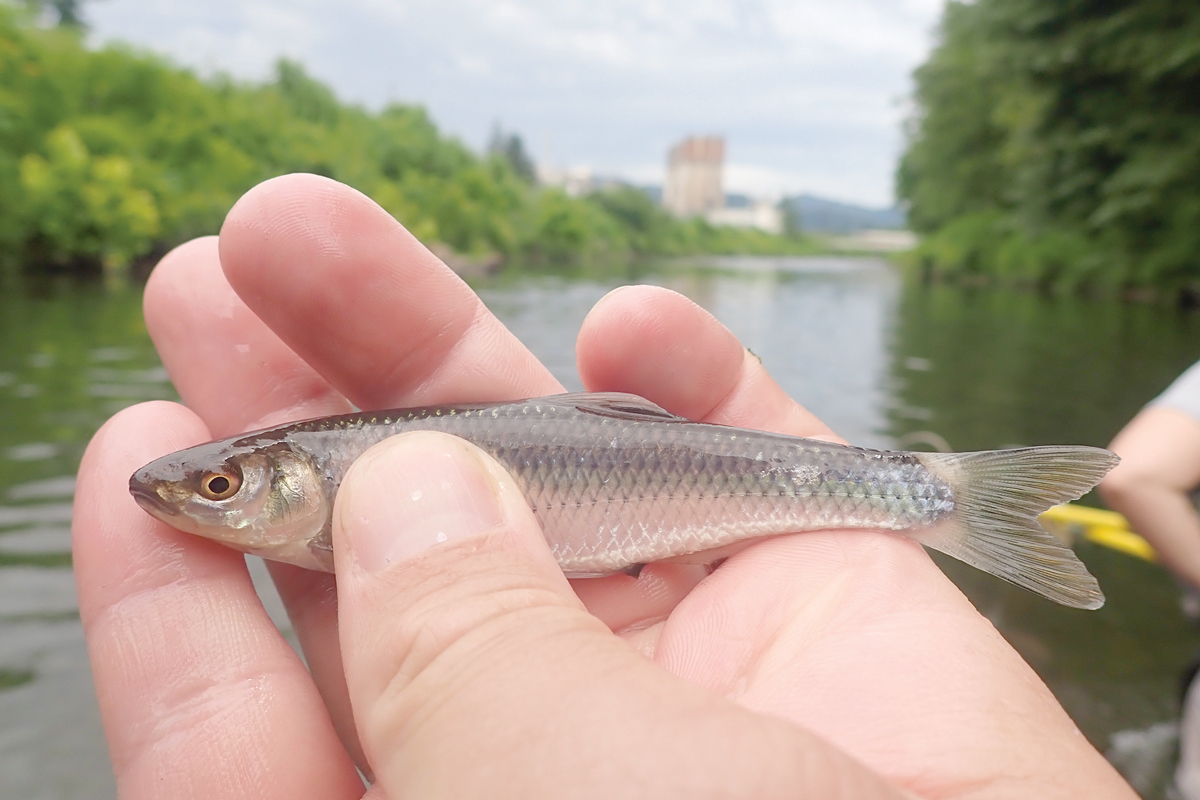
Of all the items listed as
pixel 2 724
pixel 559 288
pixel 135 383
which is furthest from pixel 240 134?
pixel 2 724

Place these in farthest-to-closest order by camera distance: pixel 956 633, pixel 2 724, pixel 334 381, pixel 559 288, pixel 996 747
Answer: pixel 559 288 < pixel 2 724 < pixel 334 381 < pixel 956 633 < pixel 996 747

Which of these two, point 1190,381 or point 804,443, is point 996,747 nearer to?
point 804,443

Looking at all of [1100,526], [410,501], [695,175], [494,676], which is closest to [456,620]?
[494,676]

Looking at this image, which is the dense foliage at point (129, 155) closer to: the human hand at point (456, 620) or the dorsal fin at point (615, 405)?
the human hand at point (456, 620)

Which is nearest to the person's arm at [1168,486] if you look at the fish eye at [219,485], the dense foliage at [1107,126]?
the fish eye at [219,485]

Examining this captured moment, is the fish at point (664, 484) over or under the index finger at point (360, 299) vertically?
under

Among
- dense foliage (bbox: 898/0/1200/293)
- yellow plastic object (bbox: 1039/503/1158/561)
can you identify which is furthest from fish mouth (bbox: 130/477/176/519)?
dense foliage (bbox: 898/0/1200/293)

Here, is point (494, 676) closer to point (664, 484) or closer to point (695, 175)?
point (664, 484)
